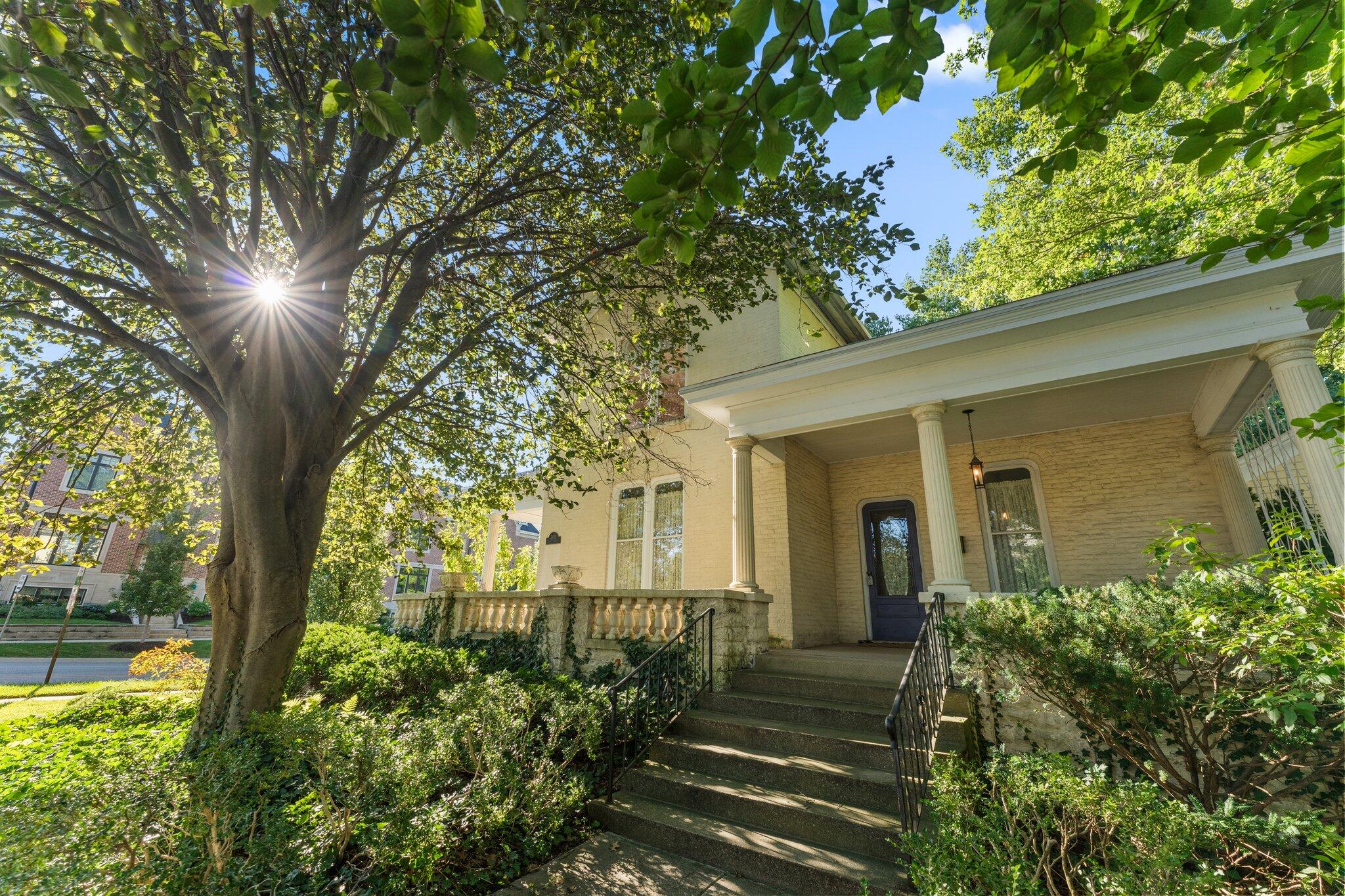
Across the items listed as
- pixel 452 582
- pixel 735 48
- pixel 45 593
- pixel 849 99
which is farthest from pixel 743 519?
pixel 45 593

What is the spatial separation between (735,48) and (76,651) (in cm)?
3158

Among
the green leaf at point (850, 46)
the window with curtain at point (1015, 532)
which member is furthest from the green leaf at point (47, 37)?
the window with curtain at point (1015, 532)

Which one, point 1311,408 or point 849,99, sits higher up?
point 1311,408

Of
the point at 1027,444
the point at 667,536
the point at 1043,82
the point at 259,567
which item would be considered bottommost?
the point at 259,567

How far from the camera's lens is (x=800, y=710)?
19.1 ft

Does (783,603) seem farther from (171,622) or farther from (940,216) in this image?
(171,622)

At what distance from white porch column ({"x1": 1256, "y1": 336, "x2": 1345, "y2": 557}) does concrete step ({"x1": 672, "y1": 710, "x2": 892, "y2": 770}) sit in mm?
4626

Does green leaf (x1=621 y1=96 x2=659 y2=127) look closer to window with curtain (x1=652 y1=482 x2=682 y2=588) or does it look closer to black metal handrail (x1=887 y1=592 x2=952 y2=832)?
black metal handrail (x1=887 y1=592 x2=952 y2=832)

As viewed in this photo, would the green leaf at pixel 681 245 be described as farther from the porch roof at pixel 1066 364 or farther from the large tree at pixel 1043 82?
the porch roof at pixel 1066 364

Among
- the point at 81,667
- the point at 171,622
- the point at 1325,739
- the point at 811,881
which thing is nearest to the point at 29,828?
the point at 811,881

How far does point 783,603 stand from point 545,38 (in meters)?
8.13

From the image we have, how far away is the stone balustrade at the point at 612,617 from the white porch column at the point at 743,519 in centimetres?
49

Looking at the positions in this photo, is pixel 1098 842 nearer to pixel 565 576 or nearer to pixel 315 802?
pixel 315 802

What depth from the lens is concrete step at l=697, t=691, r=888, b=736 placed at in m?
5.41
